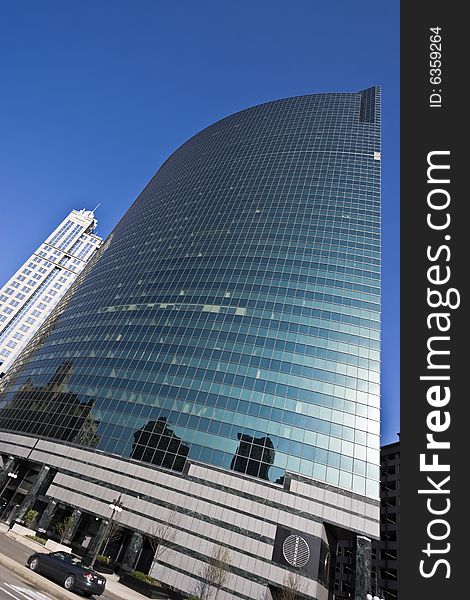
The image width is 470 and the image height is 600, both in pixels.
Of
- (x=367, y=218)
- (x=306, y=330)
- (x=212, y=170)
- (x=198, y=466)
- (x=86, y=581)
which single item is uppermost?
(x=212, y=170)

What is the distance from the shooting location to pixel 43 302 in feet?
481

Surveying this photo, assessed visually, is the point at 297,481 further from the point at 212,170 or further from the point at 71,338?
the point at 212,170

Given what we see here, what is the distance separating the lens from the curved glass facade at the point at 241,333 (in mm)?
43281

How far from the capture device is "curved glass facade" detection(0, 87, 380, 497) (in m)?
43.3

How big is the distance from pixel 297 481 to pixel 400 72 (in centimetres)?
4033

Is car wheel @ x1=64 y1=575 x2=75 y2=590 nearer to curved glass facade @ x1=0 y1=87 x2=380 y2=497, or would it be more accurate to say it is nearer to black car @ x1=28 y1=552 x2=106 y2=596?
black car @ x1=28 y1=552 x2=106 y2=596

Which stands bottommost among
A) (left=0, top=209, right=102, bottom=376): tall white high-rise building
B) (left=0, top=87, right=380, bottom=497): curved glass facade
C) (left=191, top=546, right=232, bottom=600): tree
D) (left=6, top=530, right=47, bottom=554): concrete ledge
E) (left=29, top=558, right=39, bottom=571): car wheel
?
(left=6, top=530, right=47, bottom=554): concrete ledge

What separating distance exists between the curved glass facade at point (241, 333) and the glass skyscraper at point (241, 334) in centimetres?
23

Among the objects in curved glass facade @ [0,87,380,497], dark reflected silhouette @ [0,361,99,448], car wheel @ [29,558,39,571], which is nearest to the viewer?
car wheel @ [29,558,39,571]

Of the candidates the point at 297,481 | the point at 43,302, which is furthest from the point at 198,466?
the point at 43,302

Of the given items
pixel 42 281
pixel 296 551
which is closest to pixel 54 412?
pixel 296 551

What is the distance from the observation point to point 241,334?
5219 cm

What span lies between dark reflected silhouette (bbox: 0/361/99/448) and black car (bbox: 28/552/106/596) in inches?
1207

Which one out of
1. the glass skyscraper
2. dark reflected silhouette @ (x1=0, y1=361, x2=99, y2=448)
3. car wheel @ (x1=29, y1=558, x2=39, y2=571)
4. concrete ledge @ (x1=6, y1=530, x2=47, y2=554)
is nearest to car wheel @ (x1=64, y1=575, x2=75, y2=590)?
car wheel @ (x1=29, y1=558, x2=39, y2=571)
